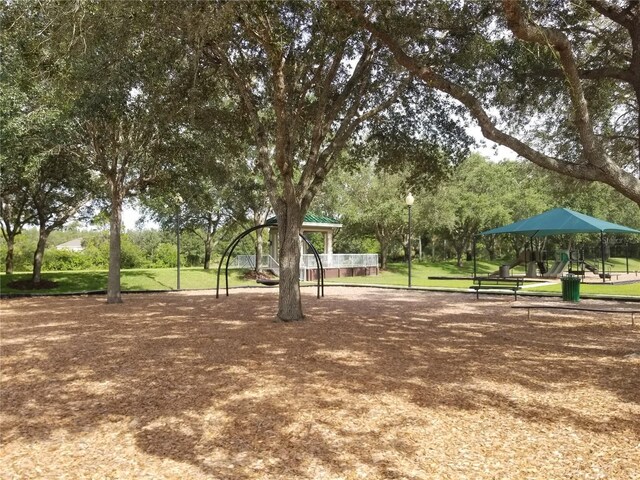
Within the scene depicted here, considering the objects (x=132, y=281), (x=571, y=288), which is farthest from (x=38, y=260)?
(x=571, y=288)

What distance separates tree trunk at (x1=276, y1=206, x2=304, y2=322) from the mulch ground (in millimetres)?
1025

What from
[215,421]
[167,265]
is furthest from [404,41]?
[167,265]

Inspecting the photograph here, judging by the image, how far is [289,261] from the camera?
37.0ft

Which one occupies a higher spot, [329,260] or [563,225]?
[563,225]

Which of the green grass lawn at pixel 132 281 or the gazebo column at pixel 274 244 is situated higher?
the gazebo column at pixel 274 244

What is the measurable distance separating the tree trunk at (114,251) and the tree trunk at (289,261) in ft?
27.1

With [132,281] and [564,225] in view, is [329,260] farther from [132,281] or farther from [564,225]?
[564,225]

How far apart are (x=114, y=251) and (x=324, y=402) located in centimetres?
1415

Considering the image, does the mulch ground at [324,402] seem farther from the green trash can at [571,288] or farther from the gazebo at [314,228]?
the gazebo at [314,228]

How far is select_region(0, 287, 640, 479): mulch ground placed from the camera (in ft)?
12.1

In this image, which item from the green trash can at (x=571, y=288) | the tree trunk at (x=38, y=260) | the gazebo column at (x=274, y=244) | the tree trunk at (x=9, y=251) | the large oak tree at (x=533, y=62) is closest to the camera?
the large oak tree at (x=533, y=62)

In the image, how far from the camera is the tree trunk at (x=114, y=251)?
17109mm

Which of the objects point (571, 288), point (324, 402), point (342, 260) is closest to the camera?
point (324, 402)

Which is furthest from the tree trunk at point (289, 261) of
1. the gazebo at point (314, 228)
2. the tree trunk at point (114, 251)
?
the gazebo at point (314, 228)
